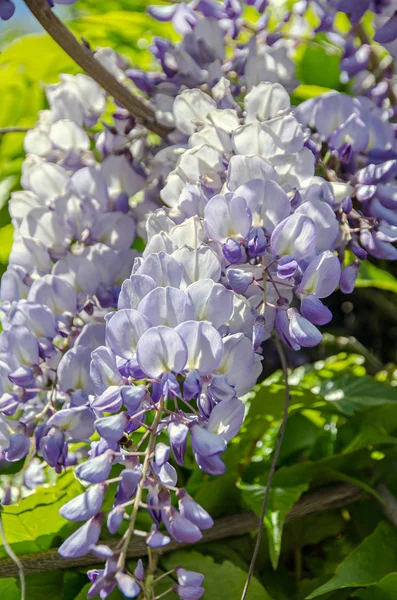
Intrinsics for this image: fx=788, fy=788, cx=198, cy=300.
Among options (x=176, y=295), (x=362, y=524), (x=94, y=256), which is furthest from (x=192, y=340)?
(x=362, y=524)

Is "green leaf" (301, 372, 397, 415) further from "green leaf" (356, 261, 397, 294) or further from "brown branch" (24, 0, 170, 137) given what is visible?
"brown branch" (24, 0, 170, 137)

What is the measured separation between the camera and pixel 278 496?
1.95 ft

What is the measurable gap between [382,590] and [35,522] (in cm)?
26

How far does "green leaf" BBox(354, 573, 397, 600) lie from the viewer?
21.1 inches

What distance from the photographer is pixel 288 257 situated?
1.56 ft

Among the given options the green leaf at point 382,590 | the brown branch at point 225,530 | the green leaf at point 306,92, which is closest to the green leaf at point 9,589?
the brown branch at point 225,530

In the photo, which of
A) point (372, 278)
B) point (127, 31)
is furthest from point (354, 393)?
point (127, 31)

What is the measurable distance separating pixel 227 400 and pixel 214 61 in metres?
0.38

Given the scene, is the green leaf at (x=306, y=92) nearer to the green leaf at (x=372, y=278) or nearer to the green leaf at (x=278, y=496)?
the green leaf at (x=372, y=278)

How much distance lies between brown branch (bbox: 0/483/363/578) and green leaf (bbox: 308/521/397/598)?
0.05 meters

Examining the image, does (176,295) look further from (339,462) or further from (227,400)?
(339,462)

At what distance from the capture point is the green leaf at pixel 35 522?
23.0 inches

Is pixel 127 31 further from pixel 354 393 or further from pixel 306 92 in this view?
pixel 354 393

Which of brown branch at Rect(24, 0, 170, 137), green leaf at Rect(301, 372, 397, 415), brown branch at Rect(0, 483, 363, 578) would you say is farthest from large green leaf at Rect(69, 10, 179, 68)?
brown branch at Rect(0, 483, 363, 578)
